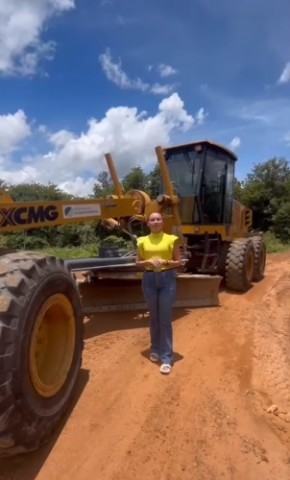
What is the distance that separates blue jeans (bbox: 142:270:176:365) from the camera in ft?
14.8

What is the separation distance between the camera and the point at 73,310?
3666 mm

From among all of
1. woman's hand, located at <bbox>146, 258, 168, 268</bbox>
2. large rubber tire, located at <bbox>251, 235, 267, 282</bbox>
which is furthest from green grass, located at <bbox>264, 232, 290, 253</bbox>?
woman's hand, located at <bbox>146, 258, 168, 268</bbox>

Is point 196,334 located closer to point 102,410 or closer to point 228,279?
point 102,410

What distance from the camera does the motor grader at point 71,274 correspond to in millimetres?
2758

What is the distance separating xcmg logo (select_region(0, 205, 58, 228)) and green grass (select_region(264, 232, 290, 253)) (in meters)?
14.8

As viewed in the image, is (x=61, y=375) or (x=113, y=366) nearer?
(x=61, y=375)

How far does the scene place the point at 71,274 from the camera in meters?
3.71

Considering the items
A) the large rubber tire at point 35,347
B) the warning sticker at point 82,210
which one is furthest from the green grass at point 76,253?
the large rubber tire at point 35,347

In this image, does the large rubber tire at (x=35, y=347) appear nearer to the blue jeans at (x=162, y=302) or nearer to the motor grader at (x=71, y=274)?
the motor grader at (x=71, y=274)

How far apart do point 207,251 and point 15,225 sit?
16.0ft

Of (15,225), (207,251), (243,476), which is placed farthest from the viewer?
(207,251)

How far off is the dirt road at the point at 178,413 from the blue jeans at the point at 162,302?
23cm

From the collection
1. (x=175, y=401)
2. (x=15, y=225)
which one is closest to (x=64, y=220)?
(x=15, y=225)

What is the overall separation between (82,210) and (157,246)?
124 centimetres
